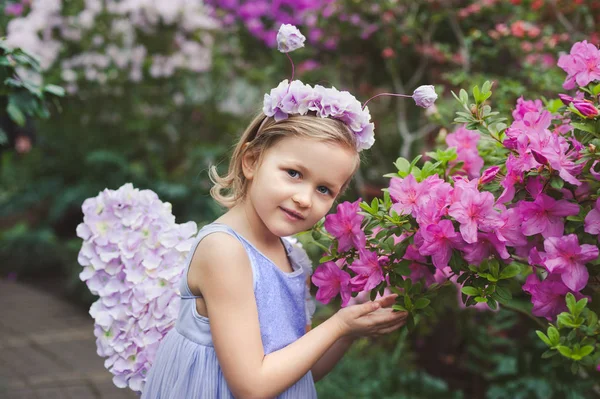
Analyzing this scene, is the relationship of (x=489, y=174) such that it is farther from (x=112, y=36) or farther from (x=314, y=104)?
(x=112, y=36)

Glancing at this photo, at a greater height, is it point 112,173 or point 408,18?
point 408,18

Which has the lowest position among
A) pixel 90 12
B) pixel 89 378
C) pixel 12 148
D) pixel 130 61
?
pixel 12 148

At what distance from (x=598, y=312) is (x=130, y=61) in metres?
4.55

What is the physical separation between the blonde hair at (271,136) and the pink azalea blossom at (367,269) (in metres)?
0.23

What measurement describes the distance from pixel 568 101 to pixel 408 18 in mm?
2355

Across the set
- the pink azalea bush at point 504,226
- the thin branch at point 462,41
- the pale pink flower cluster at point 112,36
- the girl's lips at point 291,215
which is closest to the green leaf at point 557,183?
the pink azalea bush at point 504,226

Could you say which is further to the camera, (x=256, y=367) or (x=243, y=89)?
(x=243, y=89)

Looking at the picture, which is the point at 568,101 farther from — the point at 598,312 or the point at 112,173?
the point at 112,173

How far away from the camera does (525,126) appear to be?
1.40 meters

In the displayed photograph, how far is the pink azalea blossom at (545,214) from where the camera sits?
1352 millimetres

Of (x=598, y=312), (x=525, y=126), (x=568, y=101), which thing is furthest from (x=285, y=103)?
(x=598, y=312)

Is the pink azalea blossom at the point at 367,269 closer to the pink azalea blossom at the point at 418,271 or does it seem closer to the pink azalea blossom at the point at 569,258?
the pink azalea blossom at the point at 418,271

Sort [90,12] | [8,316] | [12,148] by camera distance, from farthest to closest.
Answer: [12,148], [90,12], [8,316]

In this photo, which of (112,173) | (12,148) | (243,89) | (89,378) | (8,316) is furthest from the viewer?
(12,148)
